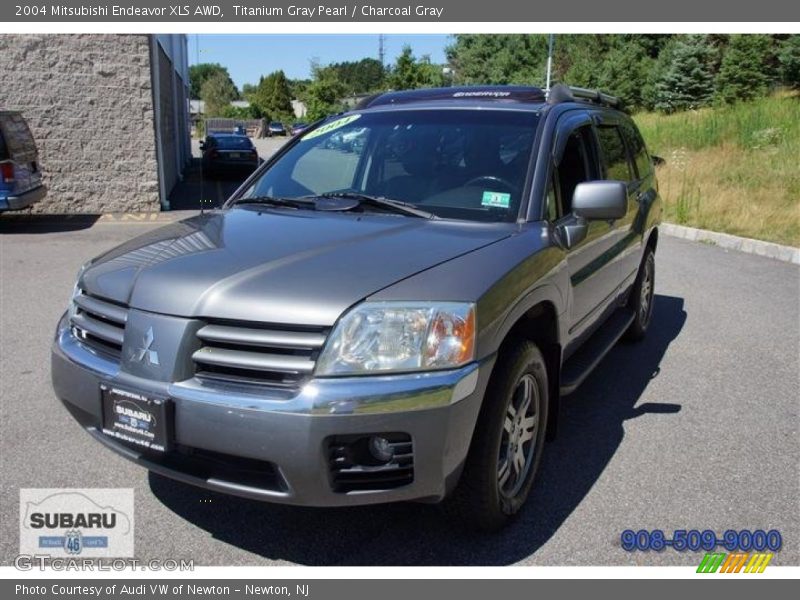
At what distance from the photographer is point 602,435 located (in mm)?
4047

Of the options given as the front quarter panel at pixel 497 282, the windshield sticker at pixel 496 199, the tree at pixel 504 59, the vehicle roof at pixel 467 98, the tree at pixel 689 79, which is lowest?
the front quarter panel at pixel 497 282

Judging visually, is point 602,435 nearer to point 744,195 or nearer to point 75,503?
point 75,503

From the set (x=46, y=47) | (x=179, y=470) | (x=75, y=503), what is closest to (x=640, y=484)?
(x=179, y=470)

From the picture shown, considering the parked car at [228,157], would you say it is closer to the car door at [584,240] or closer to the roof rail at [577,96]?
the roof rail at [577,96]

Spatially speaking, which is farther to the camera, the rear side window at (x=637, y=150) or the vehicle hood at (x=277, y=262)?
the rear side window at (x=637, y=150)

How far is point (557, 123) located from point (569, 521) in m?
2.05

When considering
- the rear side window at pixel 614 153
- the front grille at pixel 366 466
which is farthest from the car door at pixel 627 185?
the front grille at pixel 366 466

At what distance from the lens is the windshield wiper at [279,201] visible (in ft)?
11.8

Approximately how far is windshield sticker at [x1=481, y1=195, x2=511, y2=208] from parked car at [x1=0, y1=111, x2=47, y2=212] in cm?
988

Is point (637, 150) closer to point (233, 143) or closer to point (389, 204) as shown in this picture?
point (389, 204)

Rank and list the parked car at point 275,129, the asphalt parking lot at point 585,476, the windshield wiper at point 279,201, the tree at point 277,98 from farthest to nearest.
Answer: the tree at point 277,98 → the parked car at point 275,129 → the windshield wiper at point 279,201 → the asphalt parking lot at point 585,476

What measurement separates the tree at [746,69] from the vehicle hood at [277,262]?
3097cm

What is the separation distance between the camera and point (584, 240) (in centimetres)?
377

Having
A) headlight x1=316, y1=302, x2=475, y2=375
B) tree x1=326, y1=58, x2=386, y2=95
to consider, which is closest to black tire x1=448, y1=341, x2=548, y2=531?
headlight x1=316, y1=302, x2=475, y2=375
